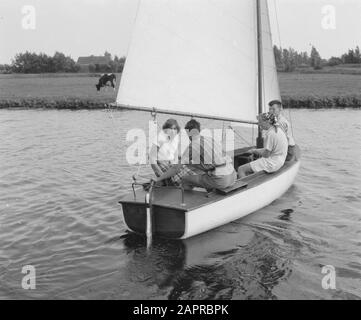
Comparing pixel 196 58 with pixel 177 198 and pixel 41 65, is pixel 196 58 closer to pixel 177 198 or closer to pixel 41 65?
pixel 177 198

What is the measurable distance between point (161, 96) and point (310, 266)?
4.45 m

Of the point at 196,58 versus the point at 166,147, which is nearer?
the point at 166,147

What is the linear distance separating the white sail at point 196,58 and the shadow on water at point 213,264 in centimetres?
287

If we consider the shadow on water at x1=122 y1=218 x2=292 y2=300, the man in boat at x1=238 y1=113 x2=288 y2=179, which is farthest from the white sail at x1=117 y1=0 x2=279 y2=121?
the shadow on water at x1=122 y1=218 x2=292 y2=300

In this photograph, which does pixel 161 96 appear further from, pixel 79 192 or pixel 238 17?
pixel 79 192

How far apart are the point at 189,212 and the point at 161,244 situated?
89 cm

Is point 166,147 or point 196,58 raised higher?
point 196,58

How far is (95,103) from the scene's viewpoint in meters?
31.2

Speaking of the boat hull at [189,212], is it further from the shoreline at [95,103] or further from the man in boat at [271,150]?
the shoreline at [95,103]

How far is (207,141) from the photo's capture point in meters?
7.99

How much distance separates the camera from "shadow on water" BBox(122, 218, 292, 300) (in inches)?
253

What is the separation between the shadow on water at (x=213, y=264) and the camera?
644 cm

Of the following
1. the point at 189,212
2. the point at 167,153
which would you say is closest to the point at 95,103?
the point at 167,153
